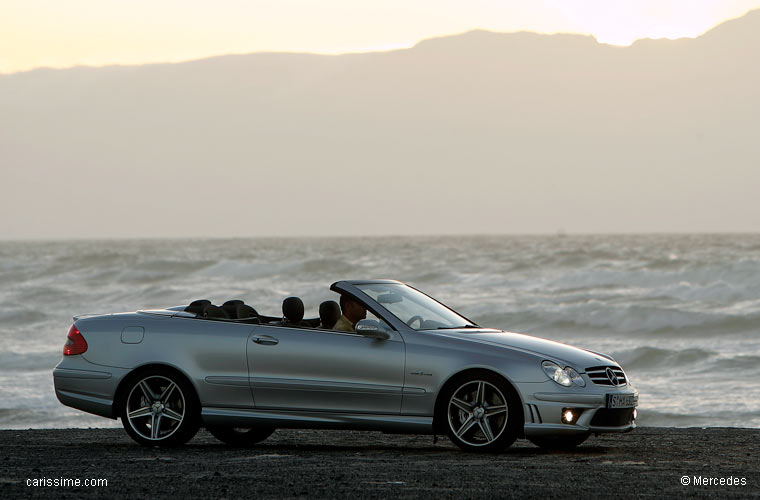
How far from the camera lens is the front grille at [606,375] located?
8977 millimetres

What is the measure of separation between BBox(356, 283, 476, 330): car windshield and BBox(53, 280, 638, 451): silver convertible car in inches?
0.7

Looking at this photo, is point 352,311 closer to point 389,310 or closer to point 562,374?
point 389,310

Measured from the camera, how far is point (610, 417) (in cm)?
894

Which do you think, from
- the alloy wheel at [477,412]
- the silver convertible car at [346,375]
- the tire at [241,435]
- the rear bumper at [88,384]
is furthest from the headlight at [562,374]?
the rear bumper at [88,384]

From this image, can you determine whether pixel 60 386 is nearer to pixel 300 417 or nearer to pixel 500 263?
pixel 300 417

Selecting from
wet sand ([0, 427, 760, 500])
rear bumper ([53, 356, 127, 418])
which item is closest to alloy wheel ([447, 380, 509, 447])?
wet sand ([0, 427, 760, 500])

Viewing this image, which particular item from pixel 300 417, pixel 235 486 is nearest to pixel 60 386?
pixel 300 417

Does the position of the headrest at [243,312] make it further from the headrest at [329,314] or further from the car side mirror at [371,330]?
the car side mirror at [371,330]

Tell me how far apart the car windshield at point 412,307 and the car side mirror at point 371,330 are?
0.92 ft

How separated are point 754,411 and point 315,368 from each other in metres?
8.65

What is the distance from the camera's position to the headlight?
28.8 feet

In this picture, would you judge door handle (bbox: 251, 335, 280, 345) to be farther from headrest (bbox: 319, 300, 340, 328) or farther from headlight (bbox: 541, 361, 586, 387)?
headlight (bbox: 541, 361, 586, 387)

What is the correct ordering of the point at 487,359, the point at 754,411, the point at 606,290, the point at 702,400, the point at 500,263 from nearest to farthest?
the point at 487,359, the point at 754,411, the point at 702,400, the point at 606,290, the point at 500,263

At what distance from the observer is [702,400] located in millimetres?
16828
